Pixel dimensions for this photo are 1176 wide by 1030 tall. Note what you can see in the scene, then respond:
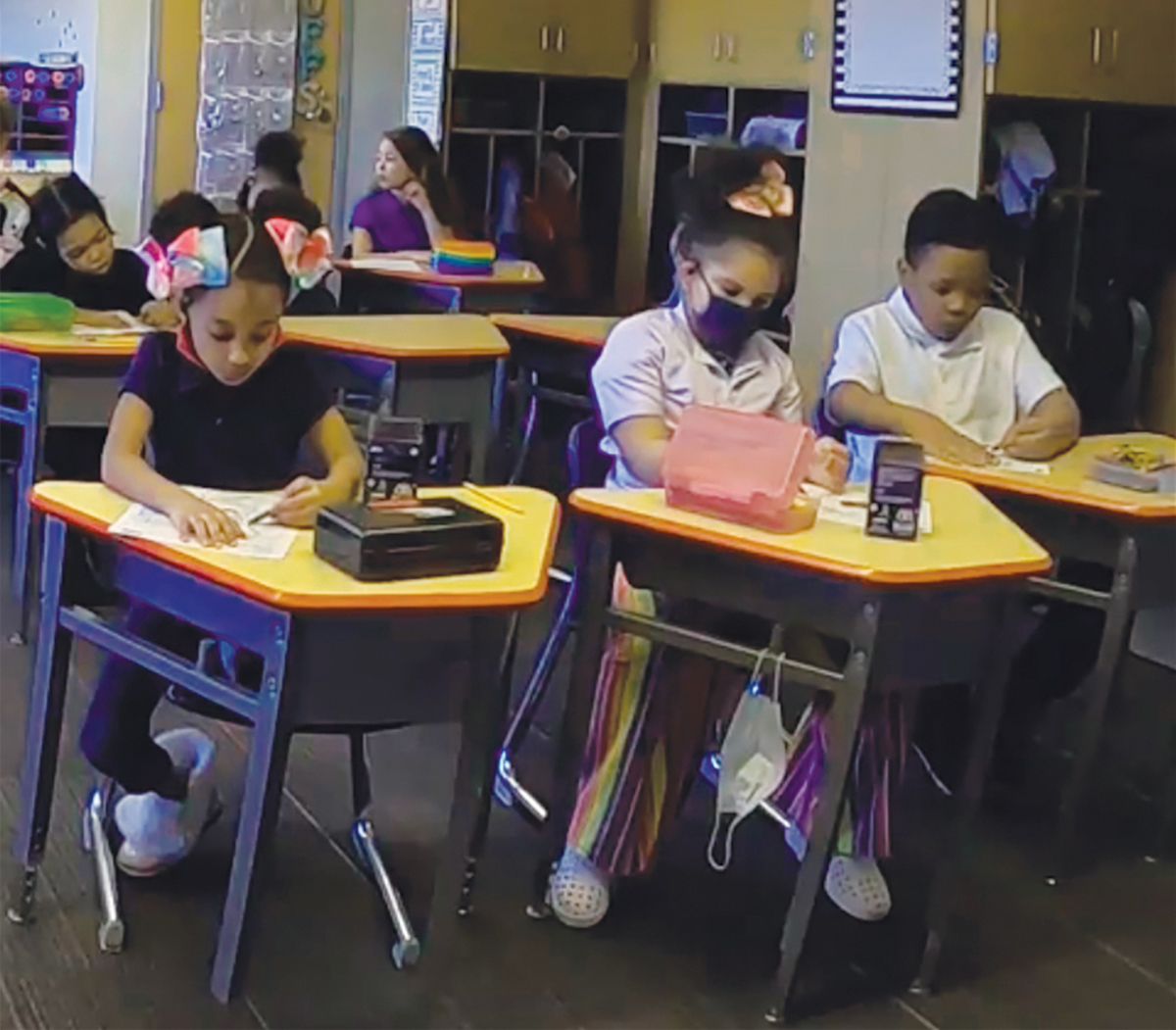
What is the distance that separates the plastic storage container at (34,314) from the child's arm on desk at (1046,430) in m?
1.97

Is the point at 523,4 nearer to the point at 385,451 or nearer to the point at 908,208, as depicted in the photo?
the point at 908,208

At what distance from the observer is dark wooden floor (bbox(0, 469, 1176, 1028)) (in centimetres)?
254

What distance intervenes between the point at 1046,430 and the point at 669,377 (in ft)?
2.67

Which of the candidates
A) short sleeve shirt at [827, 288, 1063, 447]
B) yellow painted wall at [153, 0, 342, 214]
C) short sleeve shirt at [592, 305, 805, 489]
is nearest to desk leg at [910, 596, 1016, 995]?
short sleeve shirt at [592, 305, 805, 489]

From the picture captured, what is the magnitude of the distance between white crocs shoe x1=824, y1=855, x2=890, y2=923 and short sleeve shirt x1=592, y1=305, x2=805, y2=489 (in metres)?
0.65

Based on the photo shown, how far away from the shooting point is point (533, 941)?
9.11 feet

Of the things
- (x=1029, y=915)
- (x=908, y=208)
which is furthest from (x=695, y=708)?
(x=908, y=208)

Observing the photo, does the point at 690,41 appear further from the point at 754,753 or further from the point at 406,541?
the point at 406,541

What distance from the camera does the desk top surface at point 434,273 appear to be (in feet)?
18.5

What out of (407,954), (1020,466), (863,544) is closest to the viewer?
(863,544)

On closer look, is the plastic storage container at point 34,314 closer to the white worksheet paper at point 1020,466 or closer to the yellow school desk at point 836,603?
the yellow school desk at point 836,603

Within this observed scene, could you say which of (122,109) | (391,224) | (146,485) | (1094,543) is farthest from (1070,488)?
(122,109)

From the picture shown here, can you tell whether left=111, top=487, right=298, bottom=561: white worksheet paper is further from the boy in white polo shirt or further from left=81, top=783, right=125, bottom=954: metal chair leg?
the boy in white polo shirt

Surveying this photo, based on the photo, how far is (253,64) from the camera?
681cm
